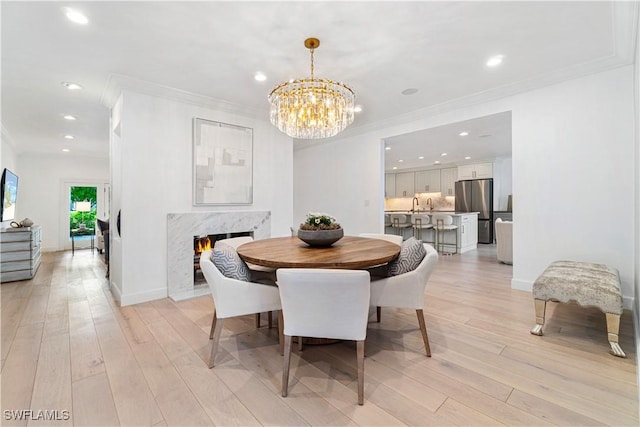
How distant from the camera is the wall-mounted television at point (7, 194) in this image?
4828 millimetres

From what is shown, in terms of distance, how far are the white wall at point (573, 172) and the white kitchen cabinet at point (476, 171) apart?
462 cm

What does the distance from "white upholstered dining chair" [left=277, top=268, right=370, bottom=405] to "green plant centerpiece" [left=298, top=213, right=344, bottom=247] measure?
83cm

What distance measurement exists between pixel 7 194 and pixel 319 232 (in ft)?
20.8

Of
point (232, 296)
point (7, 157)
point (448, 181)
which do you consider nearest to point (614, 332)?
point (232, 296)

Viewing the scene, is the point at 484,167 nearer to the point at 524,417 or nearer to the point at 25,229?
the point at 524,417

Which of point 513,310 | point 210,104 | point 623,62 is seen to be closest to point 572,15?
point 623,62

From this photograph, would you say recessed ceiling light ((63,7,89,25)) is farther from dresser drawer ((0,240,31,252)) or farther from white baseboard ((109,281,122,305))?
dresser drawer ((0,240,31,252))

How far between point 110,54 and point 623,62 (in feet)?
16.4

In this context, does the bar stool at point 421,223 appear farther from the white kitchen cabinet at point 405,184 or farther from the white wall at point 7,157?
the white wall at point 7,157

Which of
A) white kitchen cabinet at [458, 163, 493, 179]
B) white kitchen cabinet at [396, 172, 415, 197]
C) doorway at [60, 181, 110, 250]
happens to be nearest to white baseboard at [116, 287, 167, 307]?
doorway at [60, 181, 110, 250]

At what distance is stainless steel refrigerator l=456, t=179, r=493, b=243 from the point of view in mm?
7656

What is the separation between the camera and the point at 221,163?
3.86 m

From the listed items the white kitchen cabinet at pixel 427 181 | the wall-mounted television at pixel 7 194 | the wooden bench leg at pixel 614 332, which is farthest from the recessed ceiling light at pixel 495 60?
the wall-mounted television at pixel 7 194

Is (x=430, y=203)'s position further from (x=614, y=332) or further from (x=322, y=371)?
(x=322, y=371)
